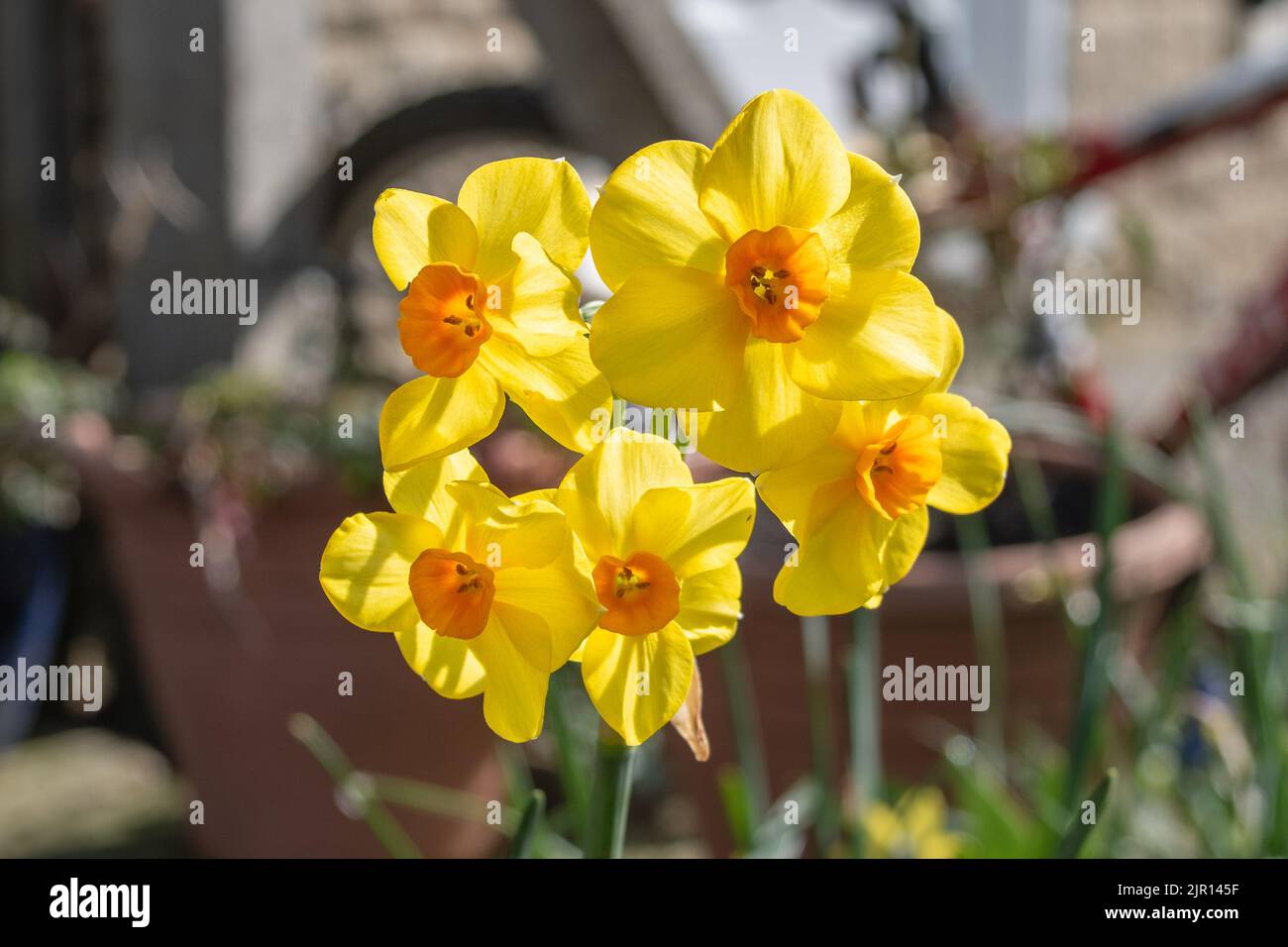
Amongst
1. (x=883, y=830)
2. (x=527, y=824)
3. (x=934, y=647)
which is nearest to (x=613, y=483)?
(x=527, y=824)

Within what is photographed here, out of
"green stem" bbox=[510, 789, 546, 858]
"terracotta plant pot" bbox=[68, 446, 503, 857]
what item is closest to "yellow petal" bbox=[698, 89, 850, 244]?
"green stem" bbox=[510, 789, 546, 858]

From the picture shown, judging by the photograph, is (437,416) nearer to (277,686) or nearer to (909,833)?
(909,833)

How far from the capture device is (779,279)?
0.29 meters

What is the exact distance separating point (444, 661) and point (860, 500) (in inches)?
4.9

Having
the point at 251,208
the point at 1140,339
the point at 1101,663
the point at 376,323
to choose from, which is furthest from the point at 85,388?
the point at 1140,339

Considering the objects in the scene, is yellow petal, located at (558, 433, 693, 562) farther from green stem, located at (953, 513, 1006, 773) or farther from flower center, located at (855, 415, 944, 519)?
green stem, located at (953, 513, 1006, 773)

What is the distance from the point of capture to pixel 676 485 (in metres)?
0.31

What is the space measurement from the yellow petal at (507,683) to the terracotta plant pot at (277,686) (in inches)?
38.9

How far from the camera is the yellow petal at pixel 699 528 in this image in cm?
31

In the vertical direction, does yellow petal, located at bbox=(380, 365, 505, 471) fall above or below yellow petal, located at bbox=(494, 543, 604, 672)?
above

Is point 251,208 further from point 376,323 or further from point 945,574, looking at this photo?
point 945,574

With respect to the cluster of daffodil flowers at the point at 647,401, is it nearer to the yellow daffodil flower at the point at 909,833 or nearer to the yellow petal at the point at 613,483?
the yellow petal at the point at 613,483

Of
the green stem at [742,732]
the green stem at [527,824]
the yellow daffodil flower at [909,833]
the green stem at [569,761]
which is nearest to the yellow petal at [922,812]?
the yellow daffodil flower at [909,833]

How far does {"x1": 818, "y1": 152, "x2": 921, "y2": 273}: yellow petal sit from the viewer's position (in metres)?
0.30
